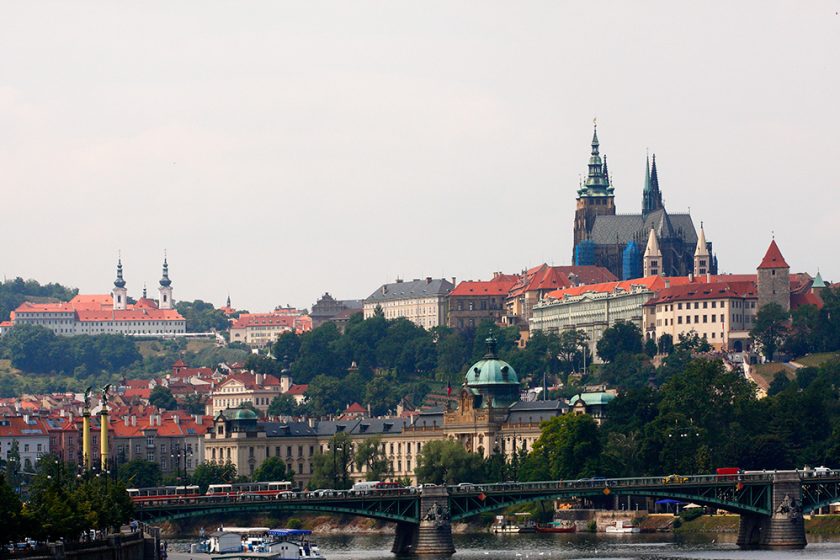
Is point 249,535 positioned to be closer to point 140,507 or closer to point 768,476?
point 140,507

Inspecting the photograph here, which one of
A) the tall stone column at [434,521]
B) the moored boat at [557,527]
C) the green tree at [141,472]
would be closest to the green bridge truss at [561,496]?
the tall stone column at [434,521]

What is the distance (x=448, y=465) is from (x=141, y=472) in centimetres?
2264

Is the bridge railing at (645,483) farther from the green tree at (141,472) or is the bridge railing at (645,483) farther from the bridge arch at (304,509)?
the green tree at (141,472)

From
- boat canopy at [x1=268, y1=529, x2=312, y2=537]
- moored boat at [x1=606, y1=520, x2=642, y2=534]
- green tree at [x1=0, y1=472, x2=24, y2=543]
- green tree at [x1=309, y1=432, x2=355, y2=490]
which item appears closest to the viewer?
green tree at [x1=0, y1=472, x2=24, y2=543]

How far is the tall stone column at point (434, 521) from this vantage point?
131m

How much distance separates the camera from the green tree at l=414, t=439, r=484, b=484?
180500 mm

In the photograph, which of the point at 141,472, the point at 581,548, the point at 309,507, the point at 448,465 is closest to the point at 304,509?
the point at 309,507

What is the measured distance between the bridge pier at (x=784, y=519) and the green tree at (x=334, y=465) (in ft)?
190

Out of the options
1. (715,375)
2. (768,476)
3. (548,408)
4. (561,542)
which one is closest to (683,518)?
(561,542)

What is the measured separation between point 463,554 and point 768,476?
1591 cm

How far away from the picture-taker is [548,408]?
641 feet

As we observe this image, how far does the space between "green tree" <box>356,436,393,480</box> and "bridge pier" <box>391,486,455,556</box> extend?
60.4 metres

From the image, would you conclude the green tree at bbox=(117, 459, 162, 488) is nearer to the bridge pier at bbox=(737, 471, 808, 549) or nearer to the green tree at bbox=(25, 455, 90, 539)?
the bridge pier at bbox=(737, 471, 808, 549)

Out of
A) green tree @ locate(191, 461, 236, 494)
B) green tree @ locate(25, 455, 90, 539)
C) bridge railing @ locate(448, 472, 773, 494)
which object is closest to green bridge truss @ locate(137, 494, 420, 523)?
bridge railing @ locate(448, 472, 773, 494)
